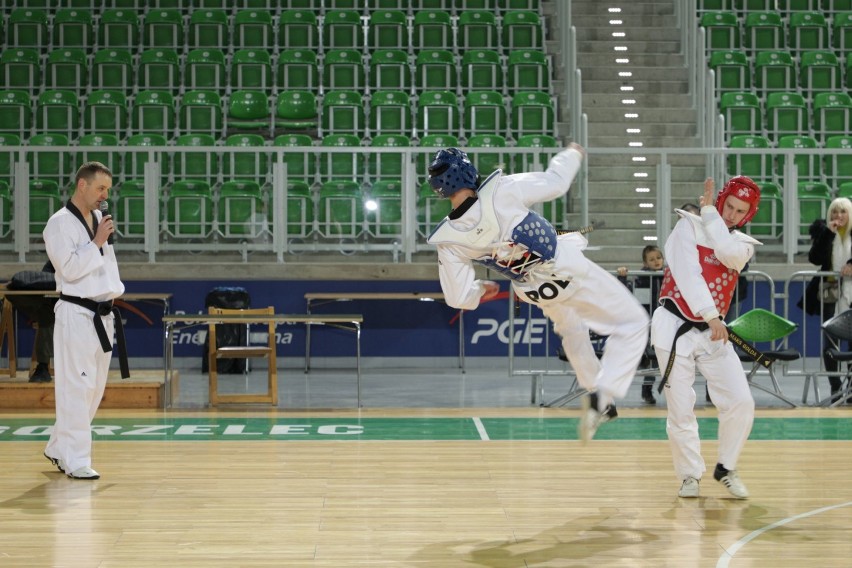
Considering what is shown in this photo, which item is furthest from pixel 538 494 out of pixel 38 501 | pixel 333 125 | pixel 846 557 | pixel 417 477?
pixel 333 125

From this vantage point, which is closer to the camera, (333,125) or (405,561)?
(405,561)

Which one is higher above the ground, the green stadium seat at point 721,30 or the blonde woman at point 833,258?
the green stadium seat at point 721,30

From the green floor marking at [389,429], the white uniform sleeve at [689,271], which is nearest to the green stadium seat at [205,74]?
the green floor marking at [389,429]

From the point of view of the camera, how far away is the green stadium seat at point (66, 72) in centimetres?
1577

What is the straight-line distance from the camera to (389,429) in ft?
29.3

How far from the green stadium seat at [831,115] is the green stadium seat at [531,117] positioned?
3753mm

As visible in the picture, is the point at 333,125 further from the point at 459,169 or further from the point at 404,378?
the point at 459,169

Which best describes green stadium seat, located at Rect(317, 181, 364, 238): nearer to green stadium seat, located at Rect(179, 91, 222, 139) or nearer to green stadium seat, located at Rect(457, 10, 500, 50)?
green stadium seat, located at Rect(179, 91, 222, 139)

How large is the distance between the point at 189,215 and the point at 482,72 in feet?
17.3

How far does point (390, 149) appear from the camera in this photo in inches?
495

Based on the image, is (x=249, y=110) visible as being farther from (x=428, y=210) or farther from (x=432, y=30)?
(x=428, y=210)

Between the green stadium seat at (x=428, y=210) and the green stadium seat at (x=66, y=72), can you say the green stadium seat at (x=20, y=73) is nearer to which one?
the green stadium seat at (x=66, y=72)

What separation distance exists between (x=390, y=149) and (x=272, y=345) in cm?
327

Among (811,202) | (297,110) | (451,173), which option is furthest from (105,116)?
(451,173)
